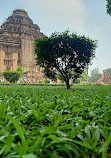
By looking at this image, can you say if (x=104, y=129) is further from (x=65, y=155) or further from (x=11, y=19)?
(x=11, y=19)

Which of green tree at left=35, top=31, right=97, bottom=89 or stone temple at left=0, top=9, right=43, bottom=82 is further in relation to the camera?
stone temple at left=0, top=9, right=43, bottom=82

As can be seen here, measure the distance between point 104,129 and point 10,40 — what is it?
122 feet

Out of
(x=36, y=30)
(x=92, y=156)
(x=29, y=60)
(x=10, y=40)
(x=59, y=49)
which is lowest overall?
(x=92, y=156)

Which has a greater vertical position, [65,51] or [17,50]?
[17,50]

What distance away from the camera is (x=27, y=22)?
39.0 metres

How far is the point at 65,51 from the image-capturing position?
7402 millimetres

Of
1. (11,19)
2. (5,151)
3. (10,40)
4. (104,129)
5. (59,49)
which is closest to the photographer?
(5,151)

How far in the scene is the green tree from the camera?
297 inches

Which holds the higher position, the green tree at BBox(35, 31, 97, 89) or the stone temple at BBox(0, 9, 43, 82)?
the stone temple at BBox(0, 9, 43, 82)

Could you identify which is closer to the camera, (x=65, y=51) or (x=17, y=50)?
(x=65, y=51)

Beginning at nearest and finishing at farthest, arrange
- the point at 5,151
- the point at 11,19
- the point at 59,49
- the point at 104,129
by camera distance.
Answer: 1. the point at 5,151
2. the point at 104,129
3. the point at 59,49
4. the point at 11,19

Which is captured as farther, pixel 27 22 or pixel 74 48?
pixel 27 22

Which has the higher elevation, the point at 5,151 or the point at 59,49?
the point at 59,49

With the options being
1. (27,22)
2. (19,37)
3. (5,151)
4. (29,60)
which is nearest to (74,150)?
(5,151)
